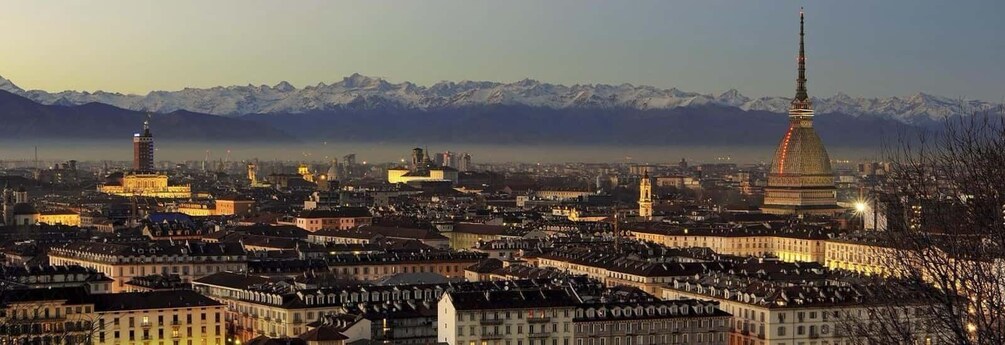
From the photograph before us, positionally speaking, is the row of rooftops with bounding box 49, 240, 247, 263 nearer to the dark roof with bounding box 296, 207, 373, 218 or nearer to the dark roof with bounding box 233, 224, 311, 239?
the dark roof with bounding box 233, 224, 311, 239

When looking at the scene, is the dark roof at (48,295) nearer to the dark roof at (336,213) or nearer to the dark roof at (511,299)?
the dark roof at (511,299)

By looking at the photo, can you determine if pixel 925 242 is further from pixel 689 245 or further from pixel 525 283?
pixel 689 245

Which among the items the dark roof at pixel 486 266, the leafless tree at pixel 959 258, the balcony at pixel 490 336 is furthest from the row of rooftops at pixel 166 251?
the leafless tree at pixel 959 258

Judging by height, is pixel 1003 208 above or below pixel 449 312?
above

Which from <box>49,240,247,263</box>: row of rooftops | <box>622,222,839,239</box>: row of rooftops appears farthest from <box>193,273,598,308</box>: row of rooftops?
<box>622,222,839,239</box>: row of rooftops

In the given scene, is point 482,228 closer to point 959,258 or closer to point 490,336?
point 490,336

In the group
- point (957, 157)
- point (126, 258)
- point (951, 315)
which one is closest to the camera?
point (951, 315)

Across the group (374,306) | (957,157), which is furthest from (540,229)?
(957,157)
